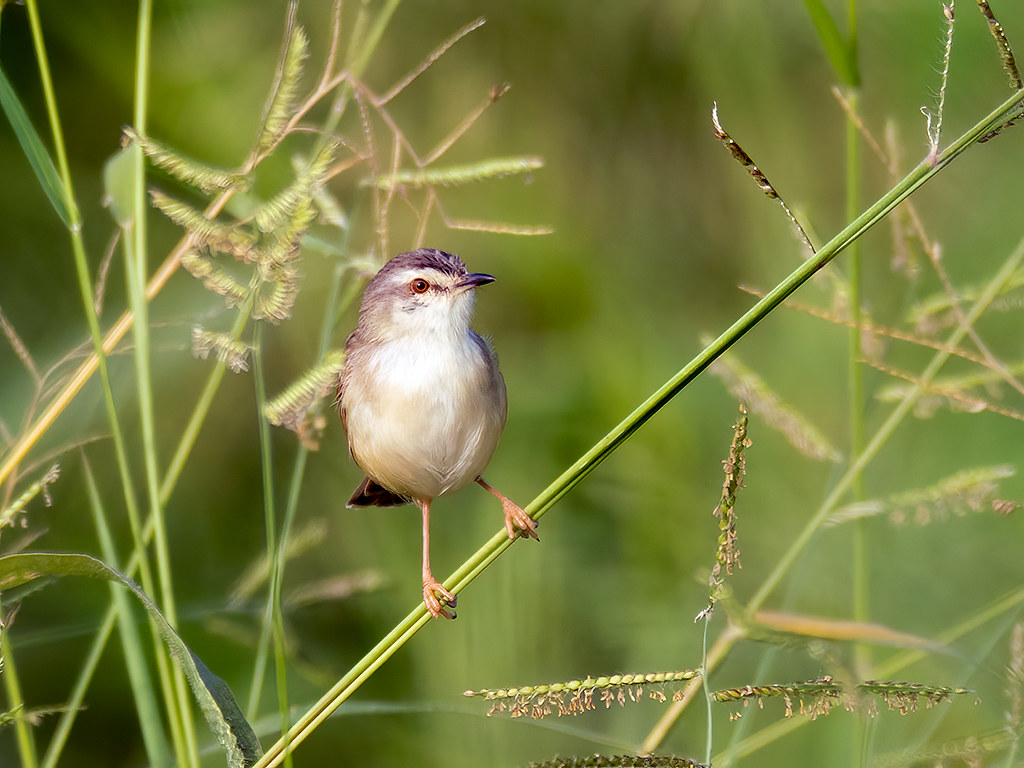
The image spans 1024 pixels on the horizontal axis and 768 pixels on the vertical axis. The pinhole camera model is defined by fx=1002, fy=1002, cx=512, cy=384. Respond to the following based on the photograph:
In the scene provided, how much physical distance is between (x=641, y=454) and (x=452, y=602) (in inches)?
72.7

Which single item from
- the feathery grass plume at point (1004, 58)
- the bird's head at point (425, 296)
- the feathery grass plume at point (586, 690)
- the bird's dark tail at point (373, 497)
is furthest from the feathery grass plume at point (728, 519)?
the bird's dark tail at point (373, 497)

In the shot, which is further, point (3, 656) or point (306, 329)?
point (306, 329)

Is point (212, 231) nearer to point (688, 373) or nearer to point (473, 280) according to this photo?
point (688, 373)

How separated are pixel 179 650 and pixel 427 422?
1211mm

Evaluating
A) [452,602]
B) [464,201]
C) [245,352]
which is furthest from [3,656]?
[464,201]

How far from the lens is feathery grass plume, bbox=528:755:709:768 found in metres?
1.37

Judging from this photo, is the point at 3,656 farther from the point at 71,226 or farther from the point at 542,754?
the point at 542,754

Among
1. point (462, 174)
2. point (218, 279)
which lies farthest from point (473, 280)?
point (218, 279)

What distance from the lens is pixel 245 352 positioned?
175 centimetres

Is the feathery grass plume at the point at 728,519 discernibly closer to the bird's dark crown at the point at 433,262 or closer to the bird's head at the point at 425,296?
the bird's head at the point at 425,296

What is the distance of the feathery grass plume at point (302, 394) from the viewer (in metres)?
1.80

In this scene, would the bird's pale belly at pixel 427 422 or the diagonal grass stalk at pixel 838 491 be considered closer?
the diagonal grass stalk at pixel 838 491

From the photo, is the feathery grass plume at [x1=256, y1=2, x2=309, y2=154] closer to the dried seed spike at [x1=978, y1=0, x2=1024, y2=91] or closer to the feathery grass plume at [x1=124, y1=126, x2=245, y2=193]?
the feathery grass plume at [x1=124, y1=126, x2=245, y2=193]

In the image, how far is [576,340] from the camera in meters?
4.72
